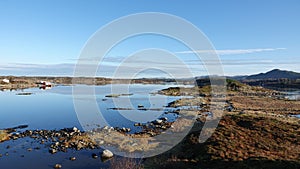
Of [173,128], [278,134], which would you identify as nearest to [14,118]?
[173,128]

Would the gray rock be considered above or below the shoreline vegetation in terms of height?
below

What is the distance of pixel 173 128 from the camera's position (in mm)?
34844

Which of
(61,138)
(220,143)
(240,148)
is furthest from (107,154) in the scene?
(240,148)

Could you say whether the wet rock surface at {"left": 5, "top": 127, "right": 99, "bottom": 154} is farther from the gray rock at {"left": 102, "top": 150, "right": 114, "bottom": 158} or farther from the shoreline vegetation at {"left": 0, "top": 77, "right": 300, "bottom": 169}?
the gray rock at {"left": 102, "top": 150, "right": 114, "bottom": 158}

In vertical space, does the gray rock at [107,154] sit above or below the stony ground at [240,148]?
below

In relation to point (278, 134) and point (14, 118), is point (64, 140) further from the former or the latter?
point (278, 134)

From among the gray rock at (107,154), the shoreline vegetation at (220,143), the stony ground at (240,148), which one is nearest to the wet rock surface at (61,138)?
the shoreline vegetation at (220,143)

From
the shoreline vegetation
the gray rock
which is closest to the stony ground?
the shoreline vegetation

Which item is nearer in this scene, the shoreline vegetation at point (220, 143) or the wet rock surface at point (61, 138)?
the shoreline vegetation at point (220, 143)

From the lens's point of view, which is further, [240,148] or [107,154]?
[107,154]

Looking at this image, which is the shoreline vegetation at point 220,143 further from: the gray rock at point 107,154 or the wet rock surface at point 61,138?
the gray rock at point 107,154

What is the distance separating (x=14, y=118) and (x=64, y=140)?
782 inches

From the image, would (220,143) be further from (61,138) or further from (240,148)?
(61,138)

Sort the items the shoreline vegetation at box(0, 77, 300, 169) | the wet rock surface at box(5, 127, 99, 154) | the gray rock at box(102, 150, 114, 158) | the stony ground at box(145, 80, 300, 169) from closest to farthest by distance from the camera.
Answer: the stony ground at box(145, 80, 300, 169), the shoreline vegetation at box(0, 77, 300, 169), the gray rock at box(102, 150, 114, 158), the wet rock surface at box(5, 127, 99, 154)
